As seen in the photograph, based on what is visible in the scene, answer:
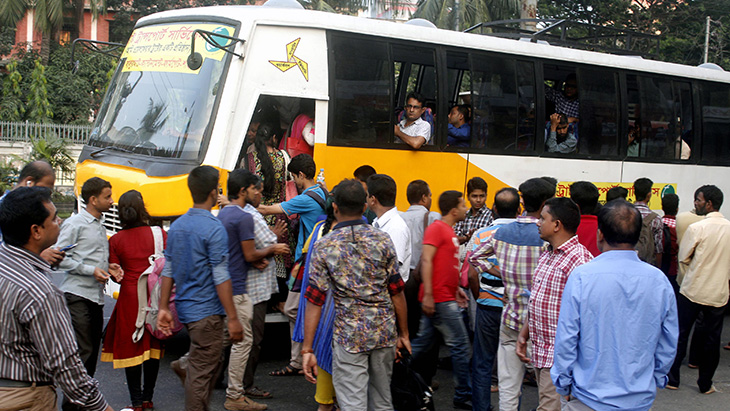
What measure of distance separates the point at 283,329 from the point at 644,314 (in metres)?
5.76

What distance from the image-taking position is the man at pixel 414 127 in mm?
7727

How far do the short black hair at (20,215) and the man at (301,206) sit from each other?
3.15 metres

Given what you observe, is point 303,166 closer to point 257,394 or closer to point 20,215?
point 257,394

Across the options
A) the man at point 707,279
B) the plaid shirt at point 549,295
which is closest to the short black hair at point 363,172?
the man at point 707,279

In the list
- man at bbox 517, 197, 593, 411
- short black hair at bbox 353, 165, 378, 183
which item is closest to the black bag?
man at bbox 517, 197, 593, 411

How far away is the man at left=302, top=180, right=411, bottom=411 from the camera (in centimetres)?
418

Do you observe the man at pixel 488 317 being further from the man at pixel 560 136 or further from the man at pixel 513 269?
the man at pixel 560 136

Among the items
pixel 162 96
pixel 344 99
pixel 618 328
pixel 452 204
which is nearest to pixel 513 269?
pixel 452 204

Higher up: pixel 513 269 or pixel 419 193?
pixel 419 193

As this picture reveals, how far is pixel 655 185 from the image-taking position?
1020 cm

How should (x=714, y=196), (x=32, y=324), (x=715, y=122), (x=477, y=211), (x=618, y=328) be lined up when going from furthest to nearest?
(x=715, y=122) < (x=477, y=211) < (x=714, y=196) < (x=618, y=328) < (x=32, y=324)

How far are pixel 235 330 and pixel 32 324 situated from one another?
5.82 feet

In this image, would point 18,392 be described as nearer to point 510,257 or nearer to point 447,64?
point 510,257

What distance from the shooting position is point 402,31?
307 inches
